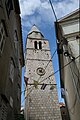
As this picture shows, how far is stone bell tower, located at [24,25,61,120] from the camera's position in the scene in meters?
17.1

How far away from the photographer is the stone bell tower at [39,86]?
1712 cm

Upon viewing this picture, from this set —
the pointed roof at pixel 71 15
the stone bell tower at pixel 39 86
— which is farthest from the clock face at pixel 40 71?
the pointed roof at pixel 71 15

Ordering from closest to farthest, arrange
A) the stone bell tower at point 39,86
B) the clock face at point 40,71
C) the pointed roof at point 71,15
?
the pointed roof at point 71,15 < the stone bell tower at point 39,86 < the clock face at point 40,71

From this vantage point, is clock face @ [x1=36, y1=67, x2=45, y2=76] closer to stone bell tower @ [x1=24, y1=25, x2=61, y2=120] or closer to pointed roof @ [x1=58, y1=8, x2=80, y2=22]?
stone bell tower @ [x1=24, y1=25, x2=61, y2=120]

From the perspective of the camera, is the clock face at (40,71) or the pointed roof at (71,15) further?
the clock face at (40,71)

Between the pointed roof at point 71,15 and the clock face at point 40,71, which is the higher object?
the clock face at point 40,71

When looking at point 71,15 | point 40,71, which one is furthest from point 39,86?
point 71,15

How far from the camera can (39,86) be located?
1942cm

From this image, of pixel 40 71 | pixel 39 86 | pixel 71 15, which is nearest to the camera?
pixel 71 15

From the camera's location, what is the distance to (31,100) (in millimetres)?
17969

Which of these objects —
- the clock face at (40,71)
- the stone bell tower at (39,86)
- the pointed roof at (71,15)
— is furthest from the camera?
the clock face at (40,71)

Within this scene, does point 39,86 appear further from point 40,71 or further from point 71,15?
point 71,15

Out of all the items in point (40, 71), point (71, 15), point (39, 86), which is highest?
point (40, 71)

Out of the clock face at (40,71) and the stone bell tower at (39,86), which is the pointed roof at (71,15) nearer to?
the stone bell tower at (39,86)
